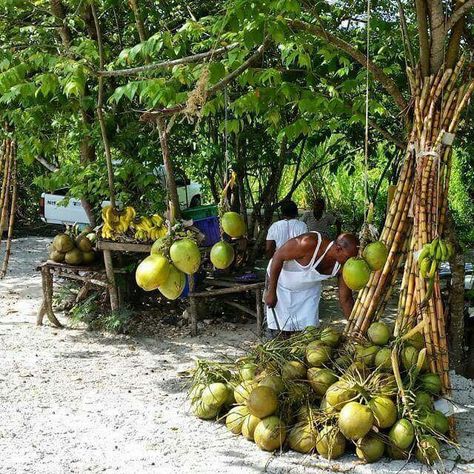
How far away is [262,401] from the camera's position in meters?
4.81

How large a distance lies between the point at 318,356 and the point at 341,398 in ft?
1.48

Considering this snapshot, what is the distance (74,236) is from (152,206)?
98 cm

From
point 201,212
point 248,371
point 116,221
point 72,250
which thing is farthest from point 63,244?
point 248,371

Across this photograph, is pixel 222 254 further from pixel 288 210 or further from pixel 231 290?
pixel 231 290

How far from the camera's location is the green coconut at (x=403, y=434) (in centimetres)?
457

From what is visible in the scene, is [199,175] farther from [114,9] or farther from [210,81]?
[210,81]

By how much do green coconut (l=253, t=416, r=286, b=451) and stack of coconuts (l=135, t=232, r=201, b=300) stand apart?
4.21 feet

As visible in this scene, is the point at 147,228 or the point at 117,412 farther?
the point at 147,228

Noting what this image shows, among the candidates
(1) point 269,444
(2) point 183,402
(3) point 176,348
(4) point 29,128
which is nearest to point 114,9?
(4) point 29,128

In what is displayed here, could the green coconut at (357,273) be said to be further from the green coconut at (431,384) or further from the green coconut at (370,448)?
the green coconut at (370,448)

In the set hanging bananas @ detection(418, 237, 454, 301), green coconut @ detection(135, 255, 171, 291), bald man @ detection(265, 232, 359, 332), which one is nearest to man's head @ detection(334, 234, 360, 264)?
bald man @ detection(265, 232, 359, 332)

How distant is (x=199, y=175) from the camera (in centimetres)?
1140

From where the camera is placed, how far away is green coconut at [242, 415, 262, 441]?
503 centimetres

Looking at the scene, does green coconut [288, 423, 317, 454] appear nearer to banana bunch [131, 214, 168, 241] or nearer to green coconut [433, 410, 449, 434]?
green coconut [433, 410, 449, 434]
